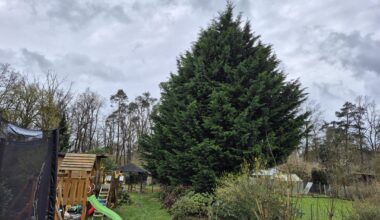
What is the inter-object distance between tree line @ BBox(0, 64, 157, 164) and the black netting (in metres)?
16.0

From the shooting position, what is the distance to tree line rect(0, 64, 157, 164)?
19.6 m

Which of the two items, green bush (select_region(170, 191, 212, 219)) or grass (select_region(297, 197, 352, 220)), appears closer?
grass (select_region(297, 197, 352, 220))

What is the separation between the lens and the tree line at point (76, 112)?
19.6 m

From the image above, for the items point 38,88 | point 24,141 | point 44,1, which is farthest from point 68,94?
point 24,141

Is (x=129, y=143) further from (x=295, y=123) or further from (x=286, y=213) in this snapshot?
(x=286, y=213)

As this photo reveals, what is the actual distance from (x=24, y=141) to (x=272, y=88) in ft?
31.3

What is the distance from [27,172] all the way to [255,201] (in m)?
4.39

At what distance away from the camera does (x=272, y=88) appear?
11852 mm

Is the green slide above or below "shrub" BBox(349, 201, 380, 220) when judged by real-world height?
below

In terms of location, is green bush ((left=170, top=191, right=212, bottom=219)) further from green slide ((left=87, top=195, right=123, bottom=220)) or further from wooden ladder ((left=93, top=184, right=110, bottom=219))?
wooden ladder ((left=93, top=184, right=110, bottom=219))

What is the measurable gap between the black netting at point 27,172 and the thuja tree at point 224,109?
22.2 ft

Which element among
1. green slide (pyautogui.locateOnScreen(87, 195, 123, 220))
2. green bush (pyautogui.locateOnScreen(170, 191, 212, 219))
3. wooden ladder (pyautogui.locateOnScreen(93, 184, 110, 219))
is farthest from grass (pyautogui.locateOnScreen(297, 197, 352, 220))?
wooden ladder (pyautogui.locateOnScreen(93, 184, 110, 219))

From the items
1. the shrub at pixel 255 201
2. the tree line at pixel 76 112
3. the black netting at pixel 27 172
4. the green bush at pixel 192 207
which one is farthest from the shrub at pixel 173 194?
the tree line at pixel 76 112

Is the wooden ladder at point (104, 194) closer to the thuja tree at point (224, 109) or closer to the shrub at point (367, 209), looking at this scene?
the thuja tree at point (224, 109)
